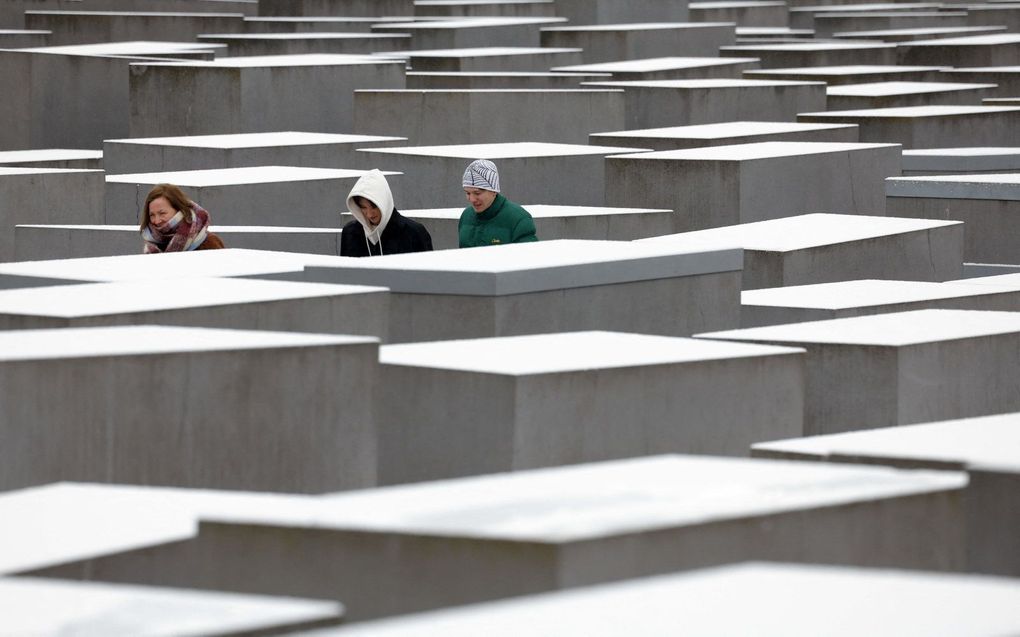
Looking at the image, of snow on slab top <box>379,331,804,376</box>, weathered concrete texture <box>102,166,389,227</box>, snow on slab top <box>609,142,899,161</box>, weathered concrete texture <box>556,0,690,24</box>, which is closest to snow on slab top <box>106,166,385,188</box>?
weathered concrete texture <box>102,166,389,227</box>

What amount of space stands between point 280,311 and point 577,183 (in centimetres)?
759

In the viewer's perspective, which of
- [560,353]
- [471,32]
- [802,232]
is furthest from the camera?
[471,32]

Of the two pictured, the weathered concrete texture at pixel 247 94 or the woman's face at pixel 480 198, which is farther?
the weathered concrete texture at pixel 247 94

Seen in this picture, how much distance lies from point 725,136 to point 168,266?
7.70 metres

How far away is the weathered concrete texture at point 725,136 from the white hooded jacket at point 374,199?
18.8ft

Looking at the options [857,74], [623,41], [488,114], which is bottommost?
[488,114]

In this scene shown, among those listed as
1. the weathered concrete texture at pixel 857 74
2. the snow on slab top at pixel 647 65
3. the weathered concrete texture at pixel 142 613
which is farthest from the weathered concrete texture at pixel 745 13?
the weathered concrete texture at pixel 142 613

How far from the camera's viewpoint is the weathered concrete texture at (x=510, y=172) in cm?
1407

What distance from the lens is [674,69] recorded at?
21.7 m

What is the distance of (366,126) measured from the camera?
1748 cm

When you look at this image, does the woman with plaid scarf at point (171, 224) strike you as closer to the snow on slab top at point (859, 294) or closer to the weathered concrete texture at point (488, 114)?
the snow on slab top at point (859, 294)

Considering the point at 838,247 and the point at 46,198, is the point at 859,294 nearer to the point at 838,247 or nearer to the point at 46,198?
the point at 838,247

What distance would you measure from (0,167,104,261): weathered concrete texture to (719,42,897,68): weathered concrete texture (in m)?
12.9

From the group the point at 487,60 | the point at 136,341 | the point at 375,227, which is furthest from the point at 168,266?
the point at 487,60
